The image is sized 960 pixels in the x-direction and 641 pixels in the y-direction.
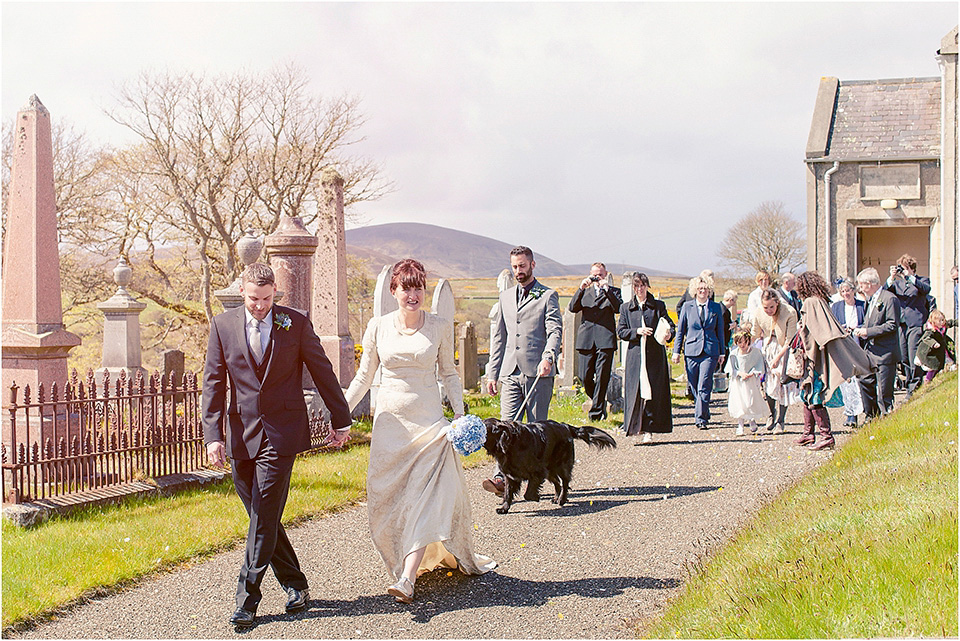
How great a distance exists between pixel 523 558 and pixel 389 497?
1.26 m

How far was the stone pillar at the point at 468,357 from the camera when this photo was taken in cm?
1759

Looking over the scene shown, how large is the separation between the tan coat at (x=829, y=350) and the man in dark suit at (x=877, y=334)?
157cm

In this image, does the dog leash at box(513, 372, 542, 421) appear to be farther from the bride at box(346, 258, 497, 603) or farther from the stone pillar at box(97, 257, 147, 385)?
the stone pillar at box(97, 257, 147, 385)

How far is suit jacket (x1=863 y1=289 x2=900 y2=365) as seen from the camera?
11672 mm

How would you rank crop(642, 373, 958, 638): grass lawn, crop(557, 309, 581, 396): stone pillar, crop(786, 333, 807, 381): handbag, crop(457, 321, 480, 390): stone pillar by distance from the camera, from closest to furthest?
crop(642, 373, 958, 638): grass lawn → crop(786, 333, 807, 381): handbag → crop(557, 309, 581, 396): stone pillar → crop(457, 321, 480, 390): stone pillar

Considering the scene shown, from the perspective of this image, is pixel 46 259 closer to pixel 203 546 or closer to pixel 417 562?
pixel 203 546

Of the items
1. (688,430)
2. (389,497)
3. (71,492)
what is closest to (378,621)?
(389,497)

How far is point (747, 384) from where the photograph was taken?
38.7ft

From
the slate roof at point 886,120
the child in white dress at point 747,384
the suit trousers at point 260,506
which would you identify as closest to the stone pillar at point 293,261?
the child in white dress at point 747,384

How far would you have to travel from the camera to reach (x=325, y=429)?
11.4 meters

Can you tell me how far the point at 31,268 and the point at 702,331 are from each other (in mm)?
8796

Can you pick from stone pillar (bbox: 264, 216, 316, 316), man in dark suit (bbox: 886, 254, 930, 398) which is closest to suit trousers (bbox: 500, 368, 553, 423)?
stone pillar (bbox: 264, 216, 316, 316)

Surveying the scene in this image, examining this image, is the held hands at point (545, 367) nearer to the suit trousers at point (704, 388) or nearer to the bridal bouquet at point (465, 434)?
the bridal bouquet at point (465, 434)

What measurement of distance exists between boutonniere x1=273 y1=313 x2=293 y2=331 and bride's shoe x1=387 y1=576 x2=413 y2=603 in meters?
1.64
